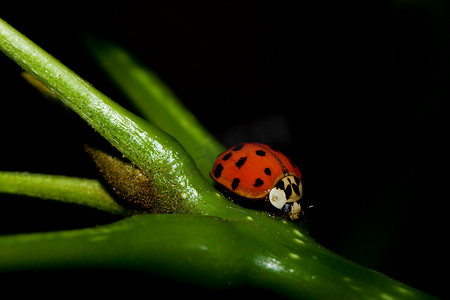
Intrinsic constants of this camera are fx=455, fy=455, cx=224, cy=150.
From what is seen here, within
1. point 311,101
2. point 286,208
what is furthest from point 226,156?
point 311,101

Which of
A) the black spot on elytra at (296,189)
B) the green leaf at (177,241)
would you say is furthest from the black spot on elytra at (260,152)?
the green leaf at (177,241)

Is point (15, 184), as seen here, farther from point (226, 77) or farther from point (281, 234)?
point (226, 77)

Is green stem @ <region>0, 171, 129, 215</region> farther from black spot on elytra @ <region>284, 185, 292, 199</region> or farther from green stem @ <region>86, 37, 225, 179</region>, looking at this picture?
black spot on elytra @ <region>284, 185, 292, 199</region>

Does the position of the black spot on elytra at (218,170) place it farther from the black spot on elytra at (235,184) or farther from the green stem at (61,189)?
the green stem at (61,189)

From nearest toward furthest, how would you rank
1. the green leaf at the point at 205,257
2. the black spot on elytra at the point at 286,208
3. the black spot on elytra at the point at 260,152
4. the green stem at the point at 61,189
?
1. the green leaf at the point at 205,257
2. the green stem at the point at 61,189
3. the black spot on elytra at the point at 286,208
4. the black spot on elytra at the point at 260,152

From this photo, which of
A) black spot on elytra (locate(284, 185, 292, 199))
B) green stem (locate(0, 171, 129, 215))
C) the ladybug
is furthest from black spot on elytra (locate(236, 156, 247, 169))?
green stem (locate(0, 171, 129, 215))

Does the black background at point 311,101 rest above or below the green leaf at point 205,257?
Answer: above

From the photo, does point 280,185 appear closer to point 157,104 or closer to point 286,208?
point 286,208

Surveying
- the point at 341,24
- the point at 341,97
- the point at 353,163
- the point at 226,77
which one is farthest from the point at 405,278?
the point at 226,77
